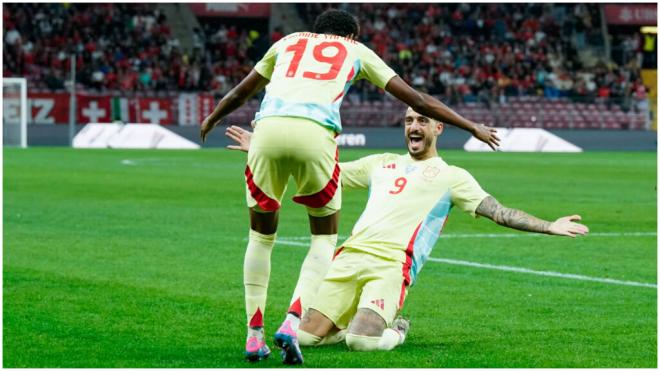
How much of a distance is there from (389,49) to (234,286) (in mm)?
36989

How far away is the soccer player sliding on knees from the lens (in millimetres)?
7566

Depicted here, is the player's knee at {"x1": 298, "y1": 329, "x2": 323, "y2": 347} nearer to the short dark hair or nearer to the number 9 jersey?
the number 9 jersey

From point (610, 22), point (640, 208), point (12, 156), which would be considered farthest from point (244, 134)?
point (610, 22)

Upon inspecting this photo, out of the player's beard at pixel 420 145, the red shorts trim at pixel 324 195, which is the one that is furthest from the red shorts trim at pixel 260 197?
the player's beard at pixel 420 145

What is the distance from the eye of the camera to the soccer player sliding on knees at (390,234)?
757cm

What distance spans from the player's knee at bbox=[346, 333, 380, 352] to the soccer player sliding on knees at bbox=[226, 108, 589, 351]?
2 cm

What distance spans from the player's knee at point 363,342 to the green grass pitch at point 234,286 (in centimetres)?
9

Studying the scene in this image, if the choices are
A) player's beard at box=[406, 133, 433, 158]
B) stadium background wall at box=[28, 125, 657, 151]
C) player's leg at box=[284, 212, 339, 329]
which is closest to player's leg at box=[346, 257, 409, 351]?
player's leg at box=[284, 212, 339, 329]

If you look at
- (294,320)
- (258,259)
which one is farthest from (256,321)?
(258,259)

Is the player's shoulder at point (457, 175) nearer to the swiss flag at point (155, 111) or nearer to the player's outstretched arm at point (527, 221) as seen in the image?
the player's outstretched arm at point (527, 221)

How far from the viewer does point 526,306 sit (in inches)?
361

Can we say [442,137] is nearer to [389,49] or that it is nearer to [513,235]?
[389,49]

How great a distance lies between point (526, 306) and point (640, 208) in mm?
9720

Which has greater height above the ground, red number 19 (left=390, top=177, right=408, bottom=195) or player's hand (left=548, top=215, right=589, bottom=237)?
player's hand (left=548, top=215, right=589, bottom=237)
